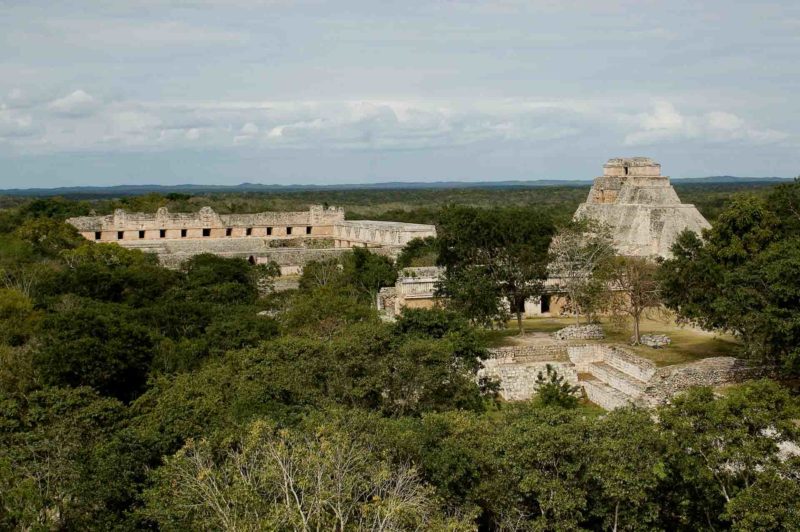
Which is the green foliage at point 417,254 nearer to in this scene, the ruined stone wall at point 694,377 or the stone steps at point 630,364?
the stone steps at point 630,364

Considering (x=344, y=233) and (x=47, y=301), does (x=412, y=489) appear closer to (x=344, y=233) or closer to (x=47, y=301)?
(x=47, y=301)

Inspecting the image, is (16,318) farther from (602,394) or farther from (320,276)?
(602,394)

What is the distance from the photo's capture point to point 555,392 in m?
16.2

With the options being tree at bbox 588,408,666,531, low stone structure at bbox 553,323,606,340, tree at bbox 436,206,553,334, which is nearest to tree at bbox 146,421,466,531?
tree at bbox 588,408,666,531

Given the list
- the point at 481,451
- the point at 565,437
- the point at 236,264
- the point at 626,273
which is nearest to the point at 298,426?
the point at 481,451

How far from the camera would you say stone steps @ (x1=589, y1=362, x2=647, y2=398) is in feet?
54.3

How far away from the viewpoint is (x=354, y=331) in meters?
15.9

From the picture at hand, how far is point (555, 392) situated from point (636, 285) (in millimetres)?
3794

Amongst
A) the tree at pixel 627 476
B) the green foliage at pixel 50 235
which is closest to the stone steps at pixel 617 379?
the tree at pixel 627 476

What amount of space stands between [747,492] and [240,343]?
35.5ft

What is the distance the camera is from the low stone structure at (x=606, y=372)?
610 inches

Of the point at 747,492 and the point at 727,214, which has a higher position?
the point at 727,214

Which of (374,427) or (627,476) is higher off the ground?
(374,427)

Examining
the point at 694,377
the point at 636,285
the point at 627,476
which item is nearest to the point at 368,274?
the point at 636,285
